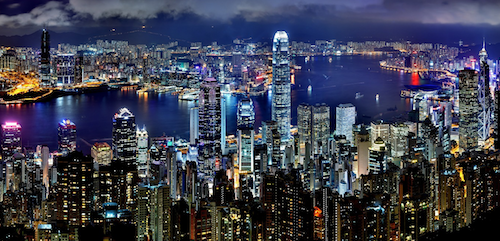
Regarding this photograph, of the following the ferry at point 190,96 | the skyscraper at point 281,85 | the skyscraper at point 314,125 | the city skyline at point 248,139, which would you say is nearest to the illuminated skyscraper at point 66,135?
the city skyline at point 248,139

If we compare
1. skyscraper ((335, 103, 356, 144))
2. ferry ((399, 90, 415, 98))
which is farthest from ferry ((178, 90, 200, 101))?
ferry ((399, 90, 415, 98))

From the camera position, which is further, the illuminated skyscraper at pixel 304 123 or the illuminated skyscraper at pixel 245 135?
the illuminated skyscraper at pixel 304 123

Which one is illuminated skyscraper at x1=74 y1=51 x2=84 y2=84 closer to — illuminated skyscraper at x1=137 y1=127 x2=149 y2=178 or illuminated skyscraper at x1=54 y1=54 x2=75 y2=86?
illuminated skyscraper at x1=54 y1=54 x2=75 y2=86

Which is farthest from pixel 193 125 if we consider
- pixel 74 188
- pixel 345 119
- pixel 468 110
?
pixel 468 110

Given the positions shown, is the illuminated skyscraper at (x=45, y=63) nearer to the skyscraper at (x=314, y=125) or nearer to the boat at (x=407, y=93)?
the skyscraper at (x=314, y=125)

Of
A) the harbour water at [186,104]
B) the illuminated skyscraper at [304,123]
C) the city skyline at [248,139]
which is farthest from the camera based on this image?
the illuminated skyscraper at [304,123]

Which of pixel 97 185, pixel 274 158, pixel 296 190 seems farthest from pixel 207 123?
pixel 296 190

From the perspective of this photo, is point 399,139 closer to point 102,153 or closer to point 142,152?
point 142,152
